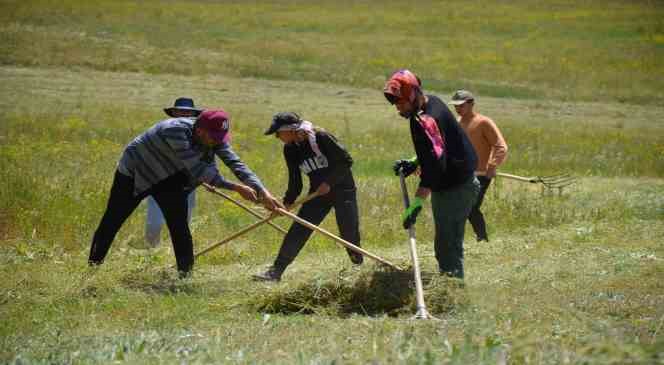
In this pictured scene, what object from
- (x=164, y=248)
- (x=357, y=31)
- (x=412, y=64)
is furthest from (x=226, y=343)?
(x=357, y=31)

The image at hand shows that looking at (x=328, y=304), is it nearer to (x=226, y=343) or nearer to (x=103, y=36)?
(x=226, y=343)

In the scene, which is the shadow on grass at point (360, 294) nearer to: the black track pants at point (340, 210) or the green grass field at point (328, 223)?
the green grass field at point (328, 223)

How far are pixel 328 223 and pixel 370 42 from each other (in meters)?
31.7

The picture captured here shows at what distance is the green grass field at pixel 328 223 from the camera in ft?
19.4

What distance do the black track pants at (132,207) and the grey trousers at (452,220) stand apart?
2287 mm

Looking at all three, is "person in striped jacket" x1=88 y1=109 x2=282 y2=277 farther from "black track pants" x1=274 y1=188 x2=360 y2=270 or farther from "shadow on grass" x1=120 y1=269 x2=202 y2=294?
"black track pants" x1=274 y1=188 x2=360 y2=270

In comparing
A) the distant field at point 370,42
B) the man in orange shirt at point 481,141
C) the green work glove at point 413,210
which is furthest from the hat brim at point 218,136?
the distant field at point 370,42

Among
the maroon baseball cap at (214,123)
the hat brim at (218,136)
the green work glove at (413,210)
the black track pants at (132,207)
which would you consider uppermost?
the maroon baseball cap at (214,123)

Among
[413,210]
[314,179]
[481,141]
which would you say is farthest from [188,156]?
[481,141]

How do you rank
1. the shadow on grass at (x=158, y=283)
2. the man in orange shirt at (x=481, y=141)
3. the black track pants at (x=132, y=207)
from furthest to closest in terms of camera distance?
the man in orange shirt at (x=481, y=141) < the black track pants at (x=132, y=207) < the shadow on grass at (x=158, y=283)

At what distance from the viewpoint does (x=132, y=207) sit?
27.7 ft

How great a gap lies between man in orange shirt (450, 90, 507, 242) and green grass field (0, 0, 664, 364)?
44 centimetres

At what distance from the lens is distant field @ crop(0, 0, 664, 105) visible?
30.6m

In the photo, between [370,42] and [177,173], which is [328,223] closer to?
[177,173]
